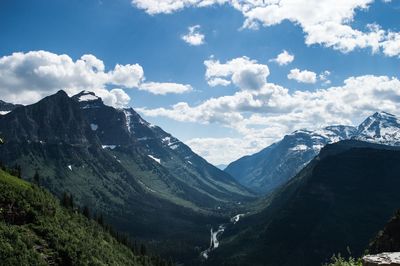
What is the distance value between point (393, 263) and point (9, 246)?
460ft

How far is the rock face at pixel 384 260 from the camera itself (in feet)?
71.4

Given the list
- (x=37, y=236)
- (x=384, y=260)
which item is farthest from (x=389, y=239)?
(x=384, y=260)

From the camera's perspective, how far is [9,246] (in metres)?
143

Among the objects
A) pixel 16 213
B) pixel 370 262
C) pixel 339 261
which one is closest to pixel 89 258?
pixel 16 213

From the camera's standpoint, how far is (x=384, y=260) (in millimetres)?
22141

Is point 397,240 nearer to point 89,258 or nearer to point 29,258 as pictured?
point 89,258

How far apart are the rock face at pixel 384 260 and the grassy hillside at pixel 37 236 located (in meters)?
132

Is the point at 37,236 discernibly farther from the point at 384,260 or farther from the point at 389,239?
the point at 384,260

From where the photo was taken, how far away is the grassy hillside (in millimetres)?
146375

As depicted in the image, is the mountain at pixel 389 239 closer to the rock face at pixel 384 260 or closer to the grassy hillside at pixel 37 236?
the grassy hillside at pixel 37 236

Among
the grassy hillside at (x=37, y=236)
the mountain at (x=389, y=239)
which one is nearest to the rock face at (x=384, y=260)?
the grassy hillside at (x=37, y=236)

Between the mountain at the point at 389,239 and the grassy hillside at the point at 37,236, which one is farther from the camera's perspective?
the mountain at the point at 389,239

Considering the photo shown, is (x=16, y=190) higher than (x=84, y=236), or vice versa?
(x=16, y=190)

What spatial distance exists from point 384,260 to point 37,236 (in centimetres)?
15845
